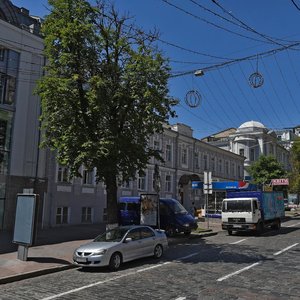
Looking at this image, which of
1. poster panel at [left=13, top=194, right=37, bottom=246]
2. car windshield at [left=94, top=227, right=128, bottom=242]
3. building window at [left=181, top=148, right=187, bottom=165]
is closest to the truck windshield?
car windshield at [left=94, top=227, right=128, bottom=242]

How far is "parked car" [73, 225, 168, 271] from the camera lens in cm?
1230

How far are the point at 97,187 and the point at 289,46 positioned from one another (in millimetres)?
19201

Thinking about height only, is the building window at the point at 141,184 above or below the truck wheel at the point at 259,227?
above

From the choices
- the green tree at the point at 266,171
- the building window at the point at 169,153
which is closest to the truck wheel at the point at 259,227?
the building window at the point at 169,153

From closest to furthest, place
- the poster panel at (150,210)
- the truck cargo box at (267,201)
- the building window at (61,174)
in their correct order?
the poster panel at (150,210), the truck cargo box at (267,201), the building window at (61,174)

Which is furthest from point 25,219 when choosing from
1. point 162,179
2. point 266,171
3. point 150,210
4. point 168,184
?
point 266,171

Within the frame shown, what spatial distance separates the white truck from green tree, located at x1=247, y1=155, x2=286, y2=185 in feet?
70.9

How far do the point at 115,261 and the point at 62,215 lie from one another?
14.6 metres

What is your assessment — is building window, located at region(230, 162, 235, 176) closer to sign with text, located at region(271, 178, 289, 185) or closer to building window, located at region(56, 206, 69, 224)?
sign with text, located at region(271, 178, 289, 185)

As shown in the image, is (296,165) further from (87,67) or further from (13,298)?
(13,298)

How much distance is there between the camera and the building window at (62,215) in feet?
85.4

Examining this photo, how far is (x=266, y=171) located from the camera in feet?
158

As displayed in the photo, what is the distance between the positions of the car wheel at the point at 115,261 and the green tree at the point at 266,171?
123ft

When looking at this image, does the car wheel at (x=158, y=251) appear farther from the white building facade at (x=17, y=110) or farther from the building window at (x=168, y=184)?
the building window at (x=168, y=184)
